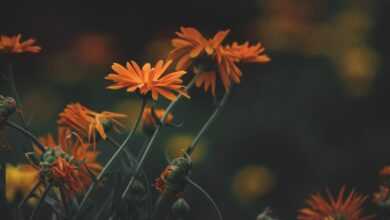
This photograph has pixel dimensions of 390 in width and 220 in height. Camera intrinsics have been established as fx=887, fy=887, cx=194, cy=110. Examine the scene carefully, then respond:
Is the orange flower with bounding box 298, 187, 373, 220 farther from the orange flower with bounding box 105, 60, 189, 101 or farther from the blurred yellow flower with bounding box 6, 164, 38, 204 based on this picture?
the blurred yellow flower with bounding box 6, 164, 38, 204

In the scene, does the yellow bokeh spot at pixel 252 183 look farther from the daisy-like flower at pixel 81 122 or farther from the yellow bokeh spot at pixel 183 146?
the daisy-like flower at pixel 81 122

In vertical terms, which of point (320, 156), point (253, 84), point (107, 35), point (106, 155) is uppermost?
point (107, 35)

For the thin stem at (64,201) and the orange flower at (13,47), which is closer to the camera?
the thin stem at (64,201)

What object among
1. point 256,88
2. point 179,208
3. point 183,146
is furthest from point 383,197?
point 256,88

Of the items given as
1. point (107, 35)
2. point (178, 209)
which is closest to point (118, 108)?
point (107, 35)

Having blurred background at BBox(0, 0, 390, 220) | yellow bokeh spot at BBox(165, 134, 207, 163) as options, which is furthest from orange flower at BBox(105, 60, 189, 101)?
yellow bokeh spot at BBox(165, 134, 207, 163)

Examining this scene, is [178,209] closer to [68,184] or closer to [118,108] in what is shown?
[68,184]

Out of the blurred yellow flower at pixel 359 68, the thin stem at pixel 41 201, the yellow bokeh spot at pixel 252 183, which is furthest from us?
the blurred yellow flower at pixel 359 68

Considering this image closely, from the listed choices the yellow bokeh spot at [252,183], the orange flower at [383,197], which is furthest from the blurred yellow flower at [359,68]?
the orange flower at [383,197]
